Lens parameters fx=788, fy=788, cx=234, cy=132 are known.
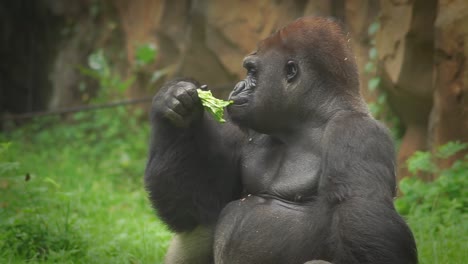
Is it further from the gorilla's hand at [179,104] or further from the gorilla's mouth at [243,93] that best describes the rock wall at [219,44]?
the gorilla's hand at [179,104]

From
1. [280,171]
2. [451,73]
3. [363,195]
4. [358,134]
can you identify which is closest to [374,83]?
[451,73]

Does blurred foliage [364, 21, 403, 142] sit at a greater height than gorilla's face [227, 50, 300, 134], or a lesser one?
lesser

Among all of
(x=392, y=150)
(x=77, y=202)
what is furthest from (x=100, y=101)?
(x=392, y=150)

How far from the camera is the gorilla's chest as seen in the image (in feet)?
12.3

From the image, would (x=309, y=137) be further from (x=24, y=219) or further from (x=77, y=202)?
(x=77, y=202)

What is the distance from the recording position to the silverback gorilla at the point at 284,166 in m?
3.40

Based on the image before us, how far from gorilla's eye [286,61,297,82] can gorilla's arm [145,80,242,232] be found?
0.48 meters

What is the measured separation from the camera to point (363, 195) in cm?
338

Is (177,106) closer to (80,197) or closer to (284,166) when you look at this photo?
(284,166)

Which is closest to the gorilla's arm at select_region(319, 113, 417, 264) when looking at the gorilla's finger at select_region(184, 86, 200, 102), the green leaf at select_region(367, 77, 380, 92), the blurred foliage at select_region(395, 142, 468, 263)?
the gorilla's finger at select_region(184, 86, 200, 102)

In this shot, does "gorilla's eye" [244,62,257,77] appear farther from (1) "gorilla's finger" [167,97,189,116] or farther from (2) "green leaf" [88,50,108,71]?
(2) "green leaf" [88,50,108,71]

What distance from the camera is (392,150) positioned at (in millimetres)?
3598

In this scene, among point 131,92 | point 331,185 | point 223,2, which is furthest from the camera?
point 131,92

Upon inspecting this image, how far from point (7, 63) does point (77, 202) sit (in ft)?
20.0
